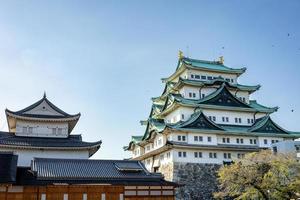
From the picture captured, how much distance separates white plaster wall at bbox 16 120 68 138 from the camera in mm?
37575

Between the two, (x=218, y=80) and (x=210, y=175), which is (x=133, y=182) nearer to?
(x=210, y=175)

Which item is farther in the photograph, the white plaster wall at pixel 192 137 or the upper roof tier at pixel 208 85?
the upper roof tier at pixel 208 85

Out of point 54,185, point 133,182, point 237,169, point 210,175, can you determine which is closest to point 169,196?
point 133,182

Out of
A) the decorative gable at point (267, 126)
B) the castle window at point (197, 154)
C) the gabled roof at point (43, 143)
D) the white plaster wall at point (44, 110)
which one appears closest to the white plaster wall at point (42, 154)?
the gabled roof at point (43, 143)

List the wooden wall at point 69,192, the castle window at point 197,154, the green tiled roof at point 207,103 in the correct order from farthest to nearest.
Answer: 1. the green tiled roof at point 207,103
2. the castle window at point 197,154
3. the wooden wall at point 69,192

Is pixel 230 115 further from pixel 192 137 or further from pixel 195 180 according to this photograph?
pixel 195 180

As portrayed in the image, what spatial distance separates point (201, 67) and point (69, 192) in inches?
1257

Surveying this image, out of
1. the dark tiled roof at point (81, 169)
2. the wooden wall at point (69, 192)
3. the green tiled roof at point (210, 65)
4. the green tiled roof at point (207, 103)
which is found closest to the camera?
the wooden wall at point (69, 192)

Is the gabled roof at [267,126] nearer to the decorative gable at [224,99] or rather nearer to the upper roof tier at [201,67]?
the decorative gable at [224,99]

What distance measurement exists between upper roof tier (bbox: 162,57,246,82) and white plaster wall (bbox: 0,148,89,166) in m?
22.7

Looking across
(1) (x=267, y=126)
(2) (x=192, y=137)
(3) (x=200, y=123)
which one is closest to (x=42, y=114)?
(2) (x=192, y=137)

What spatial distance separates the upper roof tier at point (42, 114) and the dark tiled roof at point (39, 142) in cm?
199

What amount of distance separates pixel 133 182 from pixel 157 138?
1869 centimetres

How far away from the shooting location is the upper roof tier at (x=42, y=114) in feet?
122
